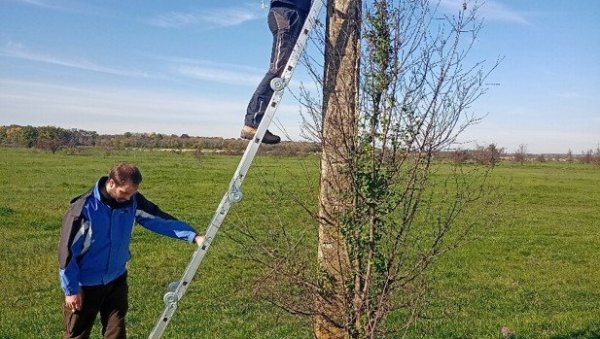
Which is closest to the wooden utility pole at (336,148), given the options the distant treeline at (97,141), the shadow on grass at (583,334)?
the shadow on grass at (583,334)

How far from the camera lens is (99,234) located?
5105 mm

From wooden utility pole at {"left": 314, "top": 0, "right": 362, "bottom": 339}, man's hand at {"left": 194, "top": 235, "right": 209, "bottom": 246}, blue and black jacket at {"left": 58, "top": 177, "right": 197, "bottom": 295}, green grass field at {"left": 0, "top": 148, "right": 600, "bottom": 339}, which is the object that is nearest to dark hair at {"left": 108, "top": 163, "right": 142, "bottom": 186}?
blue and black jacket at {"left": 58, "top": 177, "right": 197, "bottom": 295}

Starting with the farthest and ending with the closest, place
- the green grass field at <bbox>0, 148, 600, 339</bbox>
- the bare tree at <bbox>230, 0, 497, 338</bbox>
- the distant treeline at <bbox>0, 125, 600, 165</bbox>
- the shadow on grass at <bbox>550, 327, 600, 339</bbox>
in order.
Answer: the distant treeline at <bbox>0, 125, 600, 165</bbox> → the shadow on grass at <bbox>550, 327, 600, 339</bbox> → the green grass field at <bbox>0, 148, 600, 339</bbox> → the bare tree at <bbox>230, 0, 497, 338</bbox>

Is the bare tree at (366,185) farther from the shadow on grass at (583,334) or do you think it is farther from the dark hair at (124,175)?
the shadow on grass at (583,334)

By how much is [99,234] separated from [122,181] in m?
0.58

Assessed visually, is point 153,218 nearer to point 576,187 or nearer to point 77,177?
point 77,177

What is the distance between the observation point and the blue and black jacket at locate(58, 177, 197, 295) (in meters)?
4.91

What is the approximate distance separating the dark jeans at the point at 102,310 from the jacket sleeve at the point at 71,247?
0.85 feet

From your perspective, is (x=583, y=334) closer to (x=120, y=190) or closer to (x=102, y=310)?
(x=102, y=310)

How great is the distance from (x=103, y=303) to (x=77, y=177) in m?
34.4

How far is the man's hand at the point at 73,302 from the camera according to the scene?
4.91m

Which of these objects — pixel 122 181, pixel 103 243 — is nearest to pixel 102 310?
pixel 103 243

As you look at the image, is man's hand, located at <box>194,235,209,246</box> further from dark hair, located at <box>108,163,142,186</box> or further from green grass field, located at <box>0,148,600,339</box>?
dark hair, located at <box>108,163,142,186</box>

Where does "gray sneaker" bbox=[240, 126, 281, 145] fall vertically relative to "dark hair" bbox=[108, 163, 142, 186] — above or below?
above
